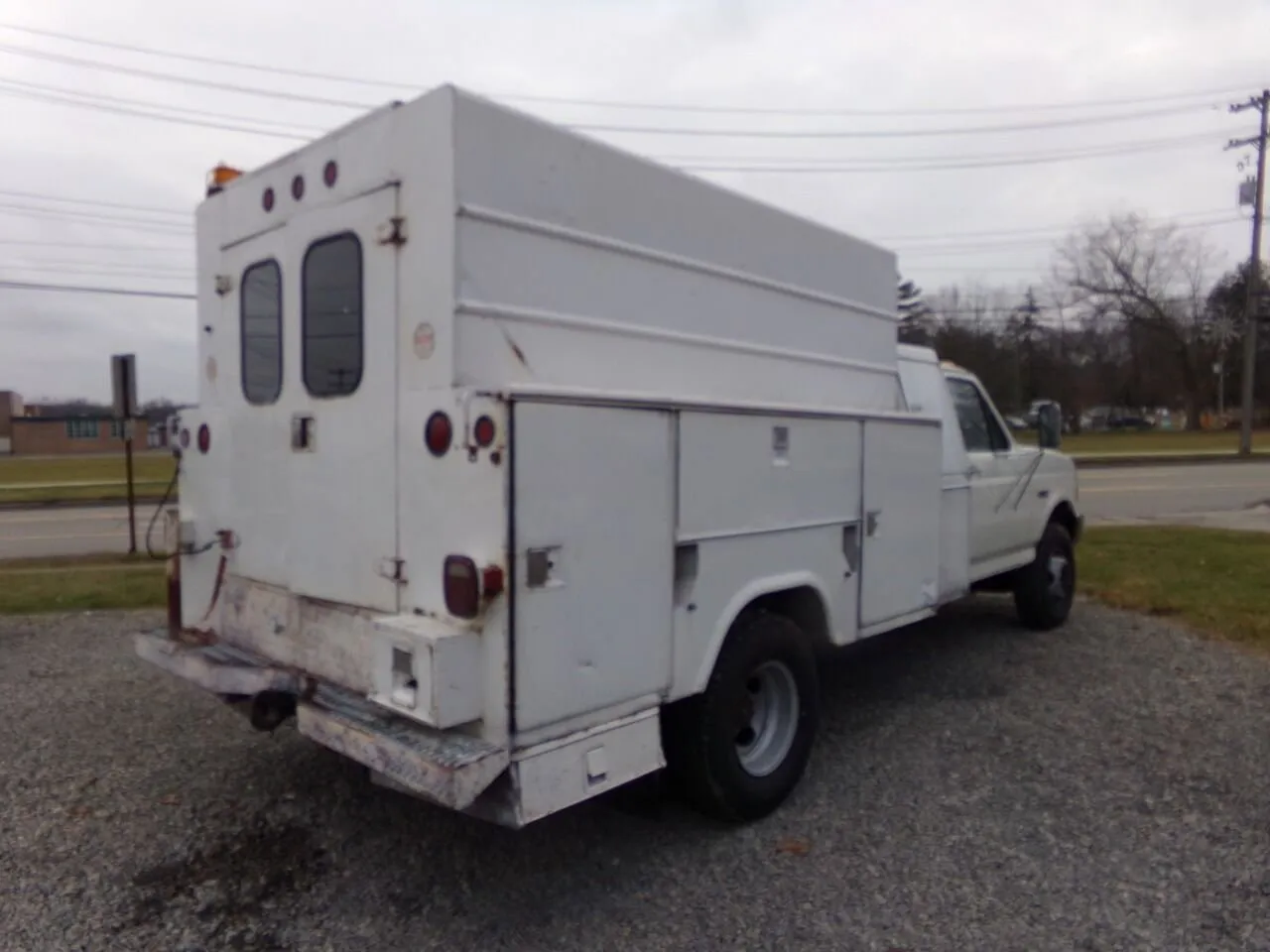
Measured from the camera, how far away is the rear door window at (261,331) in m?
4.23

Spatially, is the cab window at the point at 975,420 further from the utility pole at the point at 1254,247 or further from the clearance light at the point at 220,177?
the utility pole at the point at 1254,247

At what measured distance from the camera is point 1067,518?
26.1 ft

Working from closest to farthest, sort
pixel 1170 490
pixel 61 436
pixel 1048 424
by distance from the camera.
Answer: pixel 1048 424 → pixel 1170 490 → pixel 61 436

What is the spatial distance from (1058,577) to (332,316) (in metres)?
6.13

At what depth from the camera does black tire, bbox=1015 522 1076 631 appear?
7.48m

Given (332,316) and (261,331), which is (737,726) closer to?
(332,316)

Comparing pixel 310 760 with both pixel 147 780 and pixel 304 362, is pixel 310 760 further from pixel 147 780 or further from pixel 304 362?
pixel 304 362

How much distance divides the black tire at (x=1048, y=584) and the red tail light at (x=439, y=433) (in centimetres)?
554

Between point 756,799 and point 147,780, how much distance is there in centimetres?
294

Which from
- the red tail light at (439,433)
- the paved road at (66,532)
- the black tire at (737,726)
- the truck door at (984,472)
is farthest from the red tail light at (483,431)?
the paved road at (66,532)

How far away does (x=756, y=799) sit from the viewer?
4.14 m

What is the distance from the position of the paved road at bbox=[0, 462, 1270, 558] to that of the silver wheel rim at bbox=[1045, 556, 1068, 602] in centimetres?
918

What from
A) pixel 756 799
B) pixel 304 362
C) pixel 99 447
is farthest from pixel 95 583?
pixel 99 447

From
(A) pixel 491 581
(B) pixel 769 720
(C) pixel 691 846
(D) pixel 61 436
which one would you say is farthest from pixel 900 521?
(D) pixel 61 436
